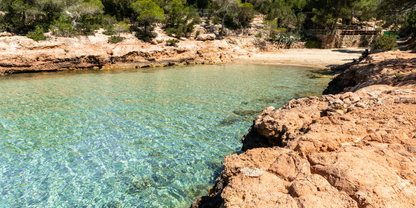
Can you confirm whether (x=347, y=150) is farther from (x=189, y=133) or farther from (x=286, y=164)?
(x=189, y=133)

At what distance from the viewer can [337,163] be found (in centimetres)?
319

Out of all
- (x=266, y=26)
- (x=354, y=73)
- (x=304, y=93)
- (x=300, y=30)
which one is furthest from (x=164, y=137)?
(x=300, y=30)

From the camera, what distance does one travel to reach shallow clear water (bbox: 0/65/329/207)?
5.12 meters

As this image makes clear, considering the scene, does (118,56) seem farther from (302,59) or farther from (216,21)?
(302,59)

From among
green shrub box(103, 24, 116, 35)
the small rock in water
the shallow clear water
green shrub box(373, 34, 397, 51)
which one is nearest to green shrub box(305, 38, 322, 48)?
green shrub box(373, 34, 397, 51)

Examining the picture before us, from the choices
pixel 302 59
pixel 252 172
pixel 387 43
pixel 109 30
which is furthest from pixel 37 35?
Answer: pixel 387 43

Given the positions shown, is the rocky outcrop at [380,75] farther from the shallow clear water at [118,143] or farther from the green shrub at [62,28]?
the green shrub at [62,28]

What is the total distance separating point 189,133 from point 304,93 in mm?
9273

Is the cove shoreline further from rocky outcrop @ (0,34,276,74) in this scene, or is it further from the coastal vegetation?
the coastal vegetation

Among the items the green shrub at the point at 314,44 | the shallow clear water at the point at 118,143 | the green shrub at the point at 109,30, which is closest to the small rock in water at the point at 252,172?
the shallow clear water at the point at 118,143

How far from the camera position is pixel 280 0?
55406 millimetres

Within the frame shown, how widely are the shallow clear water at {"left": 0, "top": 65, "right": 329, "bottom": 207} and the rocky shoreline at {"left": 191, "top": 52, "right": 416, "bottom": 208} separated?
1865mm

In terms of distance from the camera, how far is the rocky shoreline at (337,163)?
2672 mm

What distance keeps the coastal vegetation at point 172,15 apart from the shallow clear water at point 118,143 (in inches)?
568
